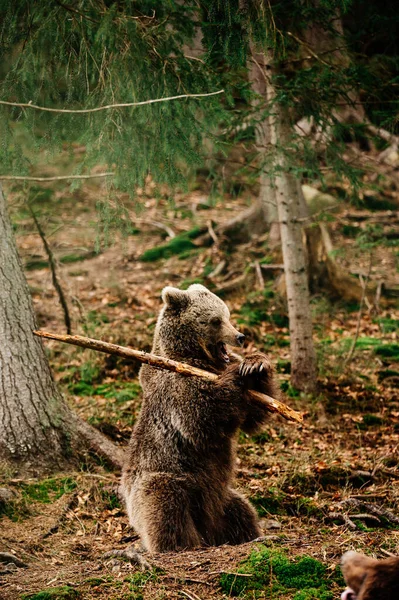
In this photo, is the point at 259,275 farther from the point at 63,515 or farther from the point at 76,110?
the point at 63,515

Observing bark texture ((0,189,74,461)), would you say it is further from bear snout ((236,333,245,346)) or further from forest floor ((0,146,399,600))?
bear snout ((236,333,245,346))

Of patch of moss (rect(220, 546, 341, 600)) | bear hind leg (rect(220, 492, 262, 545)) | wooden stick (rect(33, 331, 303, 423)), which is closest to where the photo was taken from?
patch of moss (rect(220, 546, 341, 600))

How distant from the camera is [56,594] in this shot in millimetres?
4949

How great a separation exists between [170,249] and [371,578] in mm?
12516

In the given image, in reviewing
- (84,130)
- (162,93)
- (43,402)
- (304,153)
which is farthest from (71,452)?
(304,153)

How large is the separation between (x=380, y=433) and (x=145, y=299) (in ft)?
18.5

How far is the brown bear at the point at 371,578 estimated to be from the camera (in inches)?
130

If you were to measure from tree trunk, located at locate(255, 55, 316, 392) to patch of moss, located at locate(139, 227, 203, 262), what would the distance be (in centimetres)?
554

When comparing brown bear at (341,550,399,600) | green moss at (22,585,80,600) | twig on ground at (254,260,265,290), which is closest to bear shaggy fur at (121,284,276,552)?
green moss at (22,585,80,600)

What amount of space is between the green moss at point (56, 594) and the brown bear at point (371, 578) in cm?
238

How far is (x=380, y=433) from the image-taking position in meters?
9.03

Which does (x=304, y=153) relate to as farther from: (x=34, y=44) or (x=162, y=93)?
(x=34, y=44)

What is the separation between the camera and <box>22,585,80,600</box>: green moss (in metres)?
4.92

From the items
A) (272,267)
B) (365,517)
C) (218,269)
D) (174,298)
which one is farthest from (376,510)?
(218,269)
